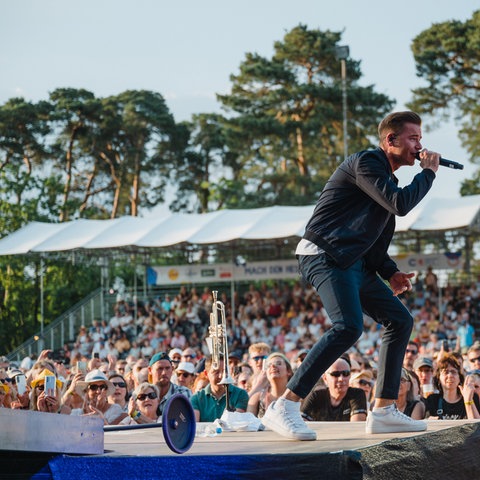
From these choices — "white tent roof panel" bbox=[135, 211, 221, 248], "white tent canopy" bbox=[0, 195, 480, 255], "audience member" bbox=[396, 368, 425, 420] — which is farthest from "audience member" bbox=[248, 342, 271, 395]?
"white tent roof panel" bbox=[135, 211, 221, 248]

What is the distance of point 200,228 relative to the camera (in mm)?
26281

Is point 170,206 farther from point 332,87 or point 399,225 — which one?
point 399,225

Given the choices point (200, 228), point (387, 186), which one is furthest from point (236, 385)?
point (200, 228)

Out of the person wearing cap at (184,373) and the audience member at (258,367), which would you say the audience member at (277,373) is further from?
the person wearing cap at (184,373)

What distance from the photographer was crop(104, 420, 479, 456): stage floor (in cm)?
375

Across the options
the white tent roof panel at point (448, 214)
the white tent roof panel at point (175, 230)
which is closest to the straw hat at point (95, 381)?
the white tent roof panel at point (448, 214)

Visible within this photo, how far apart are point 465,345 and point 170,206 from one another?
34.1m

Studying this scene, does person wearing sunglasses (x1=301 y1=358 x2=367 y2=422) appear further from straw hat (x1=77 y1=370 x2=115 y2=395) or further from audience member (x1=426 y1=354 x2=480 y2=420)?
straw hat (x1=77 y1=370 x2=115 y2=395)

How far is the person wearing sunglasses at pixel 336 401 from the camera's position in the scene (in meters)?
7.25

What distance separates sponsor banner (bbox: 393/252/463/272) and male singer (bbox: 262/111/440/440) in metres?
21.2

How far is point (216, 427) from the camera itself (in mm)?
5160

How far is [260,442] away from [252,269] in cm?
2415

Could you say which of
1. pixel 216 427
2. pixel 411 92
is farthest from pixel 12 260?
pixel 216 427

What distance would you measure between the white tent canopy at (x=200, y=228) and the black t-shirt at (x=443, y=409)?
15.5 meters
